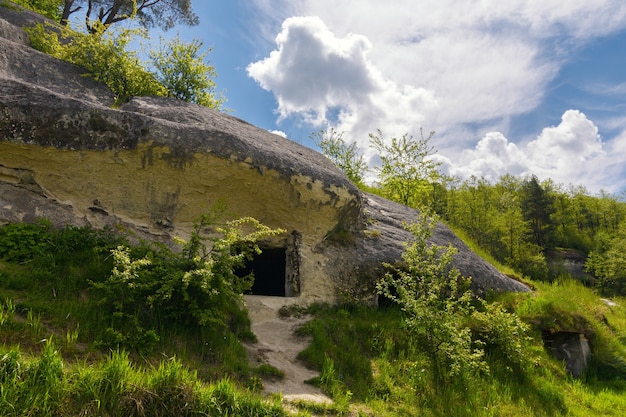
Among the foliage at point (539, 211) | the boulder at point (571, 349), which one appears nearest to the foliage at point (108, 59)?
the boulder at point (571, 349)

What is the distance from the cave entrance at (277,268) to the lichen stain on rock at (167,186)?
0.56m

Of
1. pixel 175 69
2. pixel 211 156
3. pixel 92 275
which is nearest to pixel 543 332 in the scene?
pixel 211 156

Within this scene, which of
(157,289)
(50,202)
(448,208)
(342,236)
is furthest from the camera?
(448,208)

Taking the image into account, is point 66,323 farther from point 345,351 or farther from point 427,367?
point 427,367

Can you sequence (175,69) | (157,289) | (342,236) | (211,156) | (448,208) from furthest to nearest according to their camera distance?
(448,208)
(175,69)
(342,236)
(211,156)
(157,289)

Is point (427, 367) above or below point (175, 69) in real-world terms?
below

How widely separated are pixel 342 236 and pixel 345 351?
10.7ft

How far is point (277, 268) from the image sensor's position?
12.5 m

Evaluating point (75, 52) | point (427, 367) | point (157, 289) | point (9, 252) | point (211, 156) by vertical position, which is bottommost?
point (427, 367)

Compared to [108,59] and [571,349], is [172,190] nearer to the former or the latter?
[108,59]

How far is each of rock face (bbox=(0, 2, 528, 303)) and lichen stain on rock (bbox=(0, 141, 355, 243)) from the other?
2 cm

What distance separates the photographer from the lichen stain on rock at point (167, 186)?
24.3 feet

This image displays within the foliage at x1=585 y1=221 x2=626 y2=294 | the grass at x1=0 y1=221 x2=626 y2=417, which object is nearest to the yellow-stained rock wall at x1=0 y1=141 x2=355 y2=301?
the grass at x1=0 y1=221 x2=626 y2=417

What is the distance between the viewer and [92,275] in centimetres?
631
